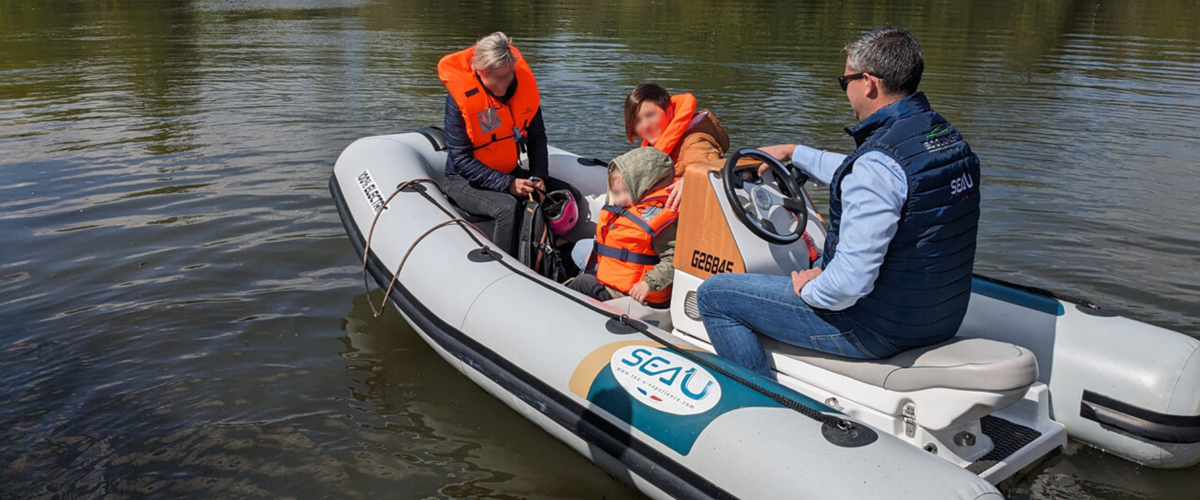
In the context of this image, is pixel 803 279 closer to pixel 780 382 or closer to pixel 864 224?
pixel 864 224

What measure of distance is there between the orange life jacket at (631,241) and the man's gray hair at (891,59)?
1272 millimetres

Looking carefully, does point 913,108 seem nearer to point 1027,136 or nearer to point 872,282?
point 872,282

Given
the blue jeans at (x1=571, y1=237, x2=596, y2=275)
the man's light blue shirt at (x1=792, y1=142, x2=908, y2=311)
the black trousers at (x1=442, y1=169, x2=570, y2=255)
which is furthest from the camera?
the black trousers at (x1=442, y1=169, x2=570, y2=255)

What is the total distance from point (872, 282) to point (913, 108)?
0.55 metres

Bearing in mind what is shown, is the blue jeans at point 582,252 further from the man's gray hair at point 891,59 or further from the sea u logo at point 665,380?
the man's gray hair at point 891,59

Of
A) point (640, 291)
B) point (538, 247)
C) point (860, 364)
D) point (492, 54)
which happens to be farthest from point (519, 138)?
point (860, 364)

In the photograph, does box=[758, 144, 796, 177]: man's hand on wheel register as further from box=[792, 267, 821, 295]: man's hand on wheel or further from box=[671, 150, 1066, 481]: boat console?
box=[792, 267, 821, 295]: man's hand on wheel

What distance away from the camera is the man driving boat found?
101 inches

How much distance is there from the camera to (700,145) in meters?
4.11

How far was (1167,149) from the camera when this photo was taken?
8172 millimetres

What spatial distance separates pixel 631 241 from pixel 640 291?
230 millimetres

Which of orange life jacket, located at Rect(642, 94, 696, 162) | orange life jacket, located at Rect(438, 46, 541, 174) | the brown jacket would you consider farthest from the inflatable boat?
orange life jacket, located at Rect(438, 46, 541, 174)

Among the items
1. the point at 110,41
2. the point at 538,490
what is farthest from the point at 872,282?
the point at 110,41

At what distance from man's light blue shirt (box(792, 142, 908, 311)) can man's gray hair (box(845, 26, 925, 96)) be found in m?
0.24
